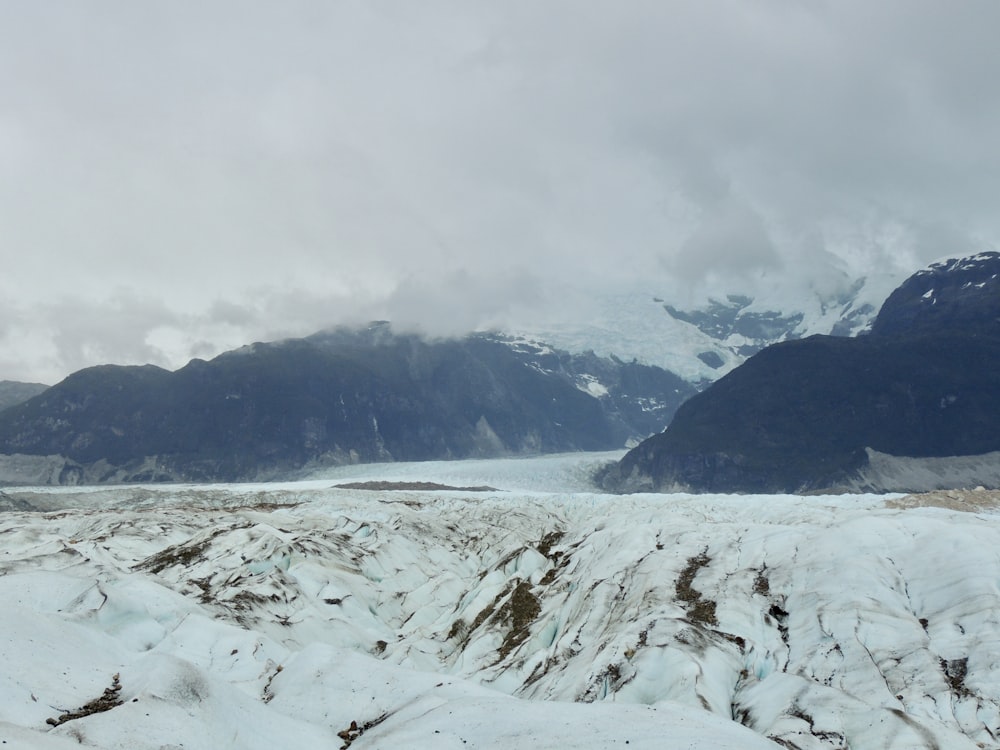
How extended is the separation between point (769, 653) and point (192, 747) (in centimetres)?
2871

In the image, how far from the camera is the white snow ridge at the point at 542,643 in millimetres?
18938

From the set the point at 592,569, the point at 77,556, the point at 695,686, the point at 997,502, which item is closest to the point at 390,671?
the point at 695,686

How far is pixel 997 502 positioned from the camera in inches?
4156

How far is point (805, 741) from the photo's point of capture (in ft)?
75.9

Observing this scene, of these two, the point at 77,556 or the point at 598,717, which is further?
the point at 77,556

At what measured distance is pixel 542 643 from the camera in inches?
1845

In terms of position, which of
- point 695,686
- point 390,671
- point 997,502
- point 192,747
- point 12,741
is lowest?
point 997,502

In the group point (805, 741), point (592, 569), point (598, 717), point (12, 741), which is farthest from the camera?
point (592, 569)

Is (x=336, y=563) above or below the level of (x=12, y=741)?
below

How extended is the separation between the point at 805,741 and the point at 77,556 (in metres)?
56.1

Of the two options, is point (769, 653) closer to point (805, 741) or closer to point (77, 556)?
point (805, 741)

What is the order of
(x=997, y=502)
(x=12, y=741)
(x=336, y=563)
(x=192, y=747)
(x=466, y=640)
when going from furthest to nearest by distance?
(x=997, y=502) < (x=336, y=563) < (x=466, y=640) < (x=192, y=747) < (x=12, y=741)

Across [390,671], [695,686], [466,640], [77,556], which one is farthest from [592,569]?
[77,556]

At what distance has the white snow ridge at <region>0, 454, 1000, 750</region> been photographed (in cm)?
1894
